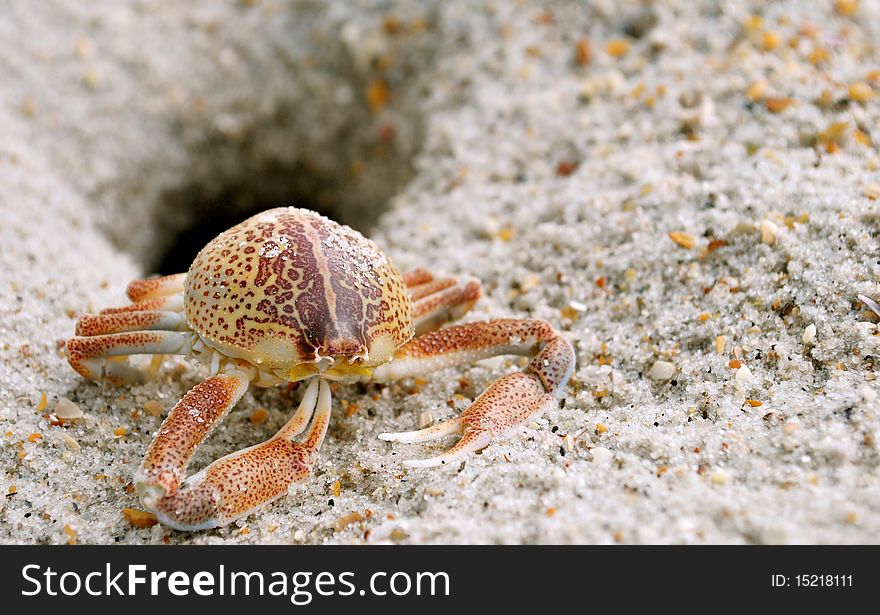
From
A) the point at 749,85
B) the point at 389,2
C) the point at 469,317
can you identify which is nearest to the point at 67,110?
the point at 389,2

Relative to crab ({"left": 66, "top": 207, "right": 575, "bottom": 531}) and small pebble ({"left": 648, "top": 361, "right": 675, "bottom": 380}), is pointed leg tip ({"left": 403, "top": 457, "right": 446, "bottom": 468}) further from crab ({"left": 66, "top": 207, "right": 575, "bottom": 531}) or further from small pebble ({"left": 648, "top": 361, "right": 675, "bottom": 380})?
small pebble ({"left": 648, "top": 361, "right": 675, "bottom": 380})

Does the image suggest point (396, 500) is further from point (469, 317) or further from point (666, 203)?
point (666, 203)

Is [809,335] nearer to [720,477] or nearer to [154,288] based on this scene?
[720,477]

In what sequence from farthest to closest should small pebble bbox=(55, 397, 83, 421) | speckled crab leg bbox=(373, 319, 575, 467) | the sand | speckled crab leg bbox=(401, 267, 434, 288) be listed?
speckled crab leg bbox=(401, 267, 434, 288)
small pebble bbox=(55, 397, 83, 421)
speckled crab leg bbox=(373, 319, 575, 467)
the sand

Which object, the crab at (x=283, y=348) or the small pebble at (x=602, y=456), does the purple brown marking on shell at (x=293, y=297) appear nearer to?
the crab at (x=283, y=348)

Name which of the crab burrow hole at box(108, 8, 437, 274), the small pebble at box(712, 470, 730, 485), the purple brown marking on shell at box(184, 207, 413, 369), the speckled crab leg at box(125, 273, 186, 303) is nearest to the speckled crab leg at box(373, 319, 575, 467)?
the purple brown marking on shell at box(184, 207, 413, 369)

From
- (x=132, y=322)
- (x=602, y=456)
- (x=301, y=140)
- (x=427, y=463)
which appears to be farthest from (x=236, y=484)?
(x=301, y=140)

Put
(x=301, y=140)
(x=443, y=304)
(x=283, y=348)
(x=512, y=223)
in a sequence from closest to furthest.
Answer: (x=283, y=348) < (x=443, y=304) < (x=512, y=223) < (x=301, y=140)
